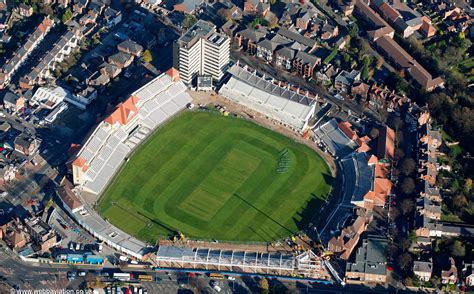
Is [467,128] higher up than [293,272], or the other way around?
[467,128]

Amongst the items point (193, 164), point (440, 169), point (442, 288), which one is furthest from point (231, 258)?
point (440, 169)

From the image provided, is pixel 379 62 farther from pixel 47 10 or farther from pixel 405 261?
pixel 47 10

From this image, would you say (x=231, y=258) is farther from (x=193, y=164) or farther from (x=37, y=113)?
(x=37, y=113)

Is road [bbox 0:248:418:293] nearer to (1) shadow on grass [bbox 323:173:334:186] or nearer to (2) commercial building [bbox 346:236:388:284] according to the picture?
(2) commercial building [bbox 346:236:388:284]

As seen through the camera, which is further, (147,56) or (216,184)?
(147,56)

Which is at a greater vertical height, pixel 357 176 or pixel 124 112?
pixel 124 112

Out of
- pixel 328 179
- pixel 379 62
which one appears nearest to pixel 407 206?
pixel 328 179

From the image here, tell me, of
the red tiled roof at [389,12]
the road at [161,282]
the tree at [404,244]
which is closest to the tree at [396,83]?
the red tiled roof at [389,12]

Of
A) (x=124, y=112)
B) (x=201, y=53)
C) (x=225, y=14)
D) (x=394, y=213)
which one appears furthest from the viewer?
(x=225, y=14)
